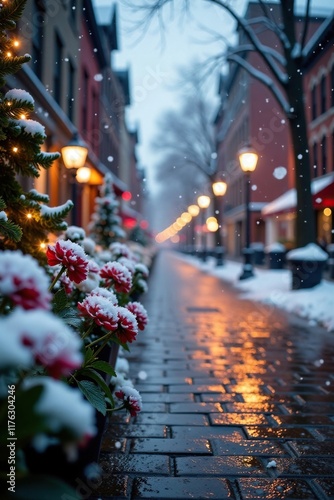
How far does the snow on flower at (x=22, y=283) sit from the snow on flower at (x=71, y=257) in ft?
4.17

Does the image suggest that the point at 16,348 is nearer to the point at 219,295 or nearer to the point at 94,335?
the point at 94,335

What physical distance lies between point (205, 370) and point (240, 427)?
199 cm

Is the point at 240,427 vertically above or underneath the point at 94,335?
underneath

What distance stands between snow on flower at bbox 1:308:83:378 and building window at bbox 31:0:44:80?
1399cm

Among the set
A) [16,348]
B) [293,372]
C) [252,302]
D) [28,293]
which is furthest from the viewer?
[252,302]

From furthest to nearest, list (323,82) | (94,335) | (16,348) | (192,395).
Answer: (323,82) < (192,395) < (94,335) < (16,348)

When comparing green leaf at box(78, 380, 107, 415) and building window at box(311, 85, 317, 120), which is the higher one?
building window at box(311, 85, 317, 120)

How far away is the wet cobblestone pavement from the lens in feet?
9.64

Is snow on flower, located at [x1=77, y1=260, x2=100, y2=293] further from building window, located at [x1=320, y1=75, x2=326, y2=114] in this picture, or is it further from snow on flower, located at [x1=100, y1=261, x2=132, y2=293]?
building window, located at [x1=320, y1=75, x2=326, y2=114]

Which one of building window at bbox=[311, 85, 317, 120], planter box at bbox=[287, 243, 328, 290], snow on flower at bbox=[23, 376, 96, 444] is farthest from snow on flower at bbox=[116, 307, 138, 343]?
building window at bbox=[311, 85, 317, 120]

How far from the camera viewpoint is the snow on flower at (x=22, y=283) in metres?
1.15

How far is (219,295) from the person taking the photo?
50.8 ft

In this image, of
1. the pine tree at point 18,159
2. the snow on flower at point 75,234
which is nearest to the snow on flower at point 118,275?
the pine tree at point 18,159

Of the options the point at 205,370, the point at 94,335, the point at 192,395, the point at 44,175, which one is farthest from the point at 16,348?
the point at 44,175
